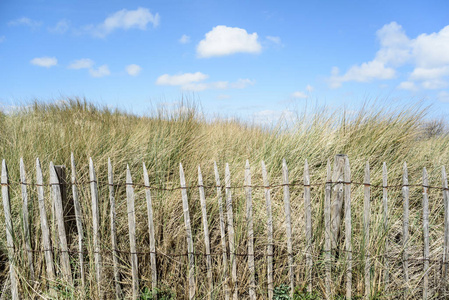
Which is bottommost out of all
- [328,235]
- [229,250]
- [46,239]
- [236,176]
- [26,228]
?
[229,250]

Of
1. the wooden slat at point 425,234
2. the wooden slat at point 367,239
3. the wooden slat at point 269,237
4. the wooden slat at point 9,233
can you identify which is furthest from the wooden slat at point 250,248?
the wooden slat at point 9,233

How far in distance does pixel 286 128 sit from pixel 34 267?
13.3 ft

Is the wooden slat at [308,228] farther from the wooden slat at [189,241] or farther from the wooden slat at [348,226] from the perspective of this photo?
the wooden slat at [189,241]

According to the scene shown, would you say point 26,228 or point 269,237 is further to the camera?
point 26,228

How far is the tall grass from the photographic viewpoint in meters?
3.04

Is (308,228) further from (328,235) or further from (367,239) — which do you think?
(367,239)

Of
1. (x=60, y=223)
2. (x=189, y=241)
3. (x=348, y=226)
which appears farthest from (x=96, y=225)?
(x=348, y=226)

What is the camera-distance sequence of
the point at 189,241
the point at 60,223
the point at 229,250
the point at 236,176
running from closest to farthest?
1. the point at 189,241
2. the point at 60,223
3. the point at 229,250
4. the point at 236,176

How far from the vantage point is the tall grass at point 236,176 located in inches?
120

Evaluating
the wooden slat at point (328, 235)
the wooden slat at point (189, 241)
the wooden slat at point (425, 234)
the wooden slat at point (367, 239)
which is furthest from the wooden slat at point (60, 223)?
the wooden slat at point (425, 234)

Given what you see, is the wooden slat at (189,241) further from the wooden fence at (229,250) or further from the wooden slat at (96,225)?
the wooden slat at (96,225)

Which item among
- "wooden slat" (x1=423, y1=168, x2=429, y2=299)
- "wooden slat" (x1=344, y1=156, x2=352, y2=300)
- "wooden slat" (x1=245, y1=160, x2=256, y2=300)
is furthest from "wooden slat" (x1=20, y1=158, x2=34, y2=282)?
"wooden slat" (x1=423, y1=168, x2=429, y2=299)

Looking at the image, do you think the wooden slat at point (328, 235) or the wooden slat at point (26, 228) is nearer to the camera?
the wooden slat at point (328, 235)

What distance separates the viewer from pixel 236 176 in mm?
3908
